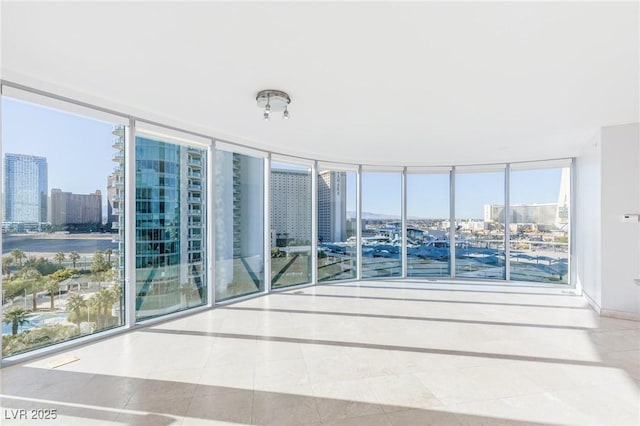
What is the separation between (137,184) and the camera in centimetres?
413

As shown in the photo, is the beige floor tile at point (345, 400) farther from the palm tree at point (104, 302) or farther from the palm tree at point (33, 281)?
the palm tree at point (33, 281)

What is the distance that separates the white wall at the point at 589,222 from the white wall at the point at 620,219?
13 centimetres

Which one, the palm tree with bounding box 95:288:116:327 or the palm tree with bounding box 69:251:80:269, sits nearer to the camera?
the palm tree with bounding box 69:251:80:269

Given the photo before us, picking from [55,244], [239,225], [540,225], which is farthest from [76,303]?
[540,225]

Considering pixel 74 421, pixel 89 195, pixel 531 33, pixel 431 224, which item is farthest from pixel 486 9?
pixel 431 224

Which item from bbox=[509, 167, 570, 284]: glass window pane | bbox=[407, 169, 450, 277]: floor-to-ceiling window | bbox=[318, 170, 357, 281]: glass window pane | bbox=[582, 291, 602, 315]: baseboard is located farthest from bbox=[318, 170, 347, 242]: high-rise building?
bbox=[582, 291, 602, 315]: baseboard

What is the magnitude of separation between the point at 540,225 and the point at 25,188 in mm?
9212

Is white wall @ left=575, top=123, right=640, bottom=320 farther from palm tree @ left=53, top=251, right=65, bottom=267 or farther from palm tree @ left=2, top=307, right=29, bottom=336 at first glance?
palm tree @ left=2, top=307, right=29, bottom=336

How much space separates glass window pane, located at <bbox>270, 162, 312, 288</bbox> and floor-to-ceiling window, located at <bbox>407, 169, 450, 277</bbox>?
278cm

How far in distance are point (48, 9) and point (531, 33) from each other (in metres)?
3.44

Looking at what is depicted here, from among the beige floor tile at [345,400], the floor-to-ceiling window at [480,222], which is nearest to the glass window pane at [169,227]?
the beige floor tile at [345,400]

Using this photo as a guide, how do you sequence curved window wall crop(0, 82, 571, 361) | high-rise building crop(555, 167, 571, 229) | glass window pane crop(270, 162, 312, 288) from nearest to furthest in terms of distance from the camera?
curved window wall crop(0, 82, 571, 361) → glass window pane crop(270, 162, 312, 288) → high-rise building crop(555, 167, 571, 229)

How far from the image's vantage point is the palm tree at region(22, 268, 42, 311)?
3213mm

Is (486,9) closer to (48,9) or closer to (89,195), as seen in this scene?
(48,9)
